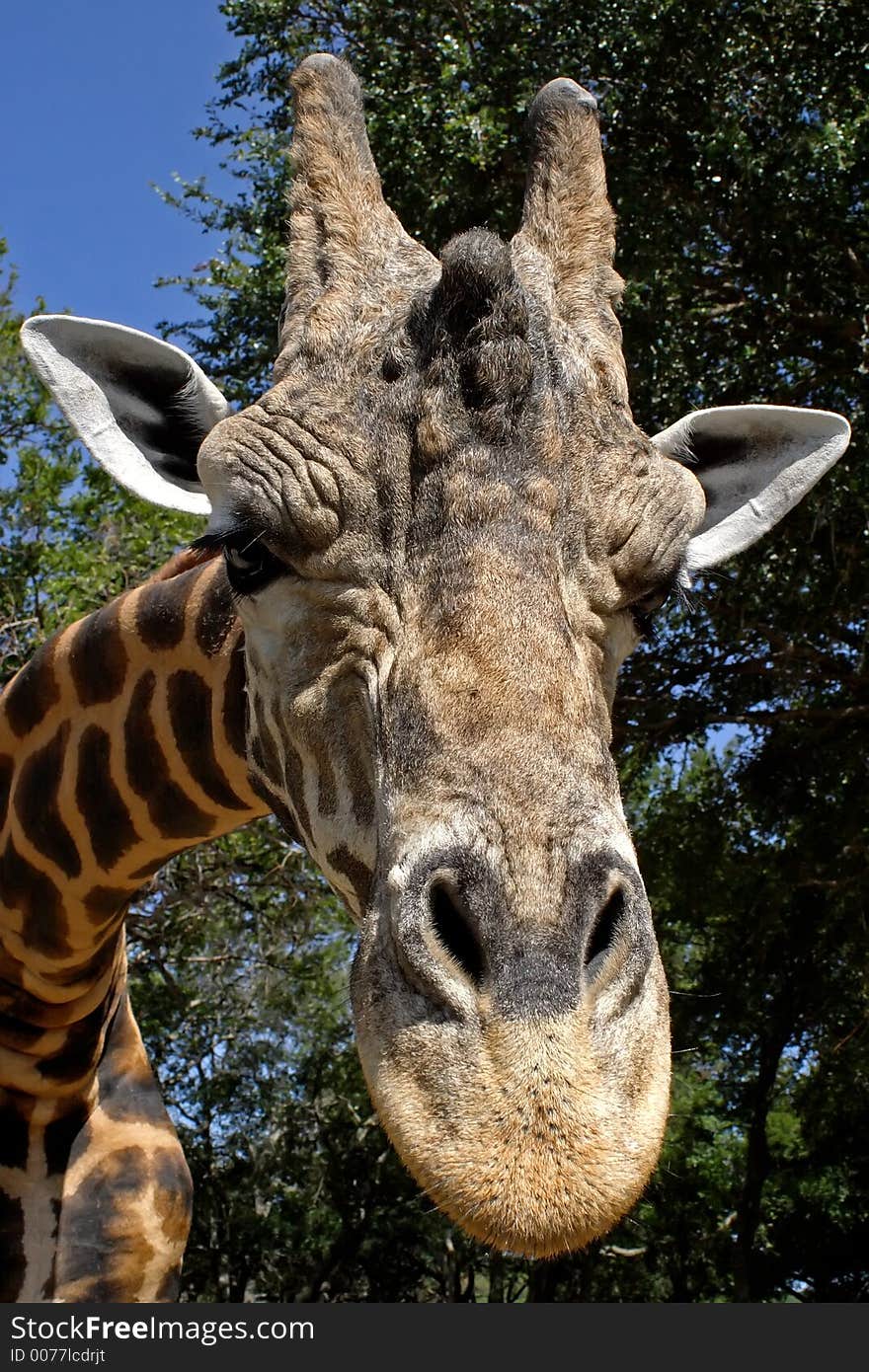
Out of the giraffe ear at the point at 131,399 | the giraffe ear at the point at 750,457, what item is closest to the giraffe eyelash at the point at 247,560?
the giraffe ear at the point at 131,399

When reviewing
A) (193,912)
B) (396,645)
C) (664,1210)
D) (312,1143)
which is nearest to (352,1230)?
(312,1143)

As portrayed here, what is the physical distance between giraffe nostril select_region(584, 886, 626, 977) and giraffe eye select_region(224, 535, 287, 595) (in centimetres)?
125

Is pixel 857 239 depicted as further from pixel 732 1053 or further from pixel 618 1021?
pixel 732 1053

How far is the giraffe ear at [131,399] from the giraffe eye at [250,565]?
48 cm

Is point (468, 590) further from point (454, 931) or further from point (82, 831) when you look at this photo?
point (82, 831)

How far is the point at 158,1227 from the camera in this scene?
456 cm

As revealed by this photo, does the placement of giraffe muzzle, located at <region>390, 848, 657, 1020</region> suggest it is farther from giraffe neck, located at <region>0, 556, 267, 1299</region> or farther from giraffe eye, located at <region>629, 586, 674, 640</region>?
giraffe neck, located at <region>0, 556, 267, 1299</region>

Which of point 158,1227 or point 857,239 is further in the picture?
point 857,239

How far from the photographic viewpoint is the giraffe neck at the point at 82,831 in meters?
4.22

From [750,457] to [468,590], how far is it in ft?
5.54

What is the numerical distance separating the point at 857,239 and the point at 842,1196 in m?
17.8

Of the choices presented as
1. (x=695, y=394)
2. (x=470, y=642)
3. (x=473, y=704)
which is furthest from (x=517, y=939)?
(x=695, y=394)

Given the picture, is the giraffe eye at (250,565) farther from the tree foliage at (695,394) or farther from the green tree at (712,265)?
the green tree at (712,265)

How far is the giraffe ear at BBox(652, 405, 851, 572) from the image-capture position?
3.79 metres
